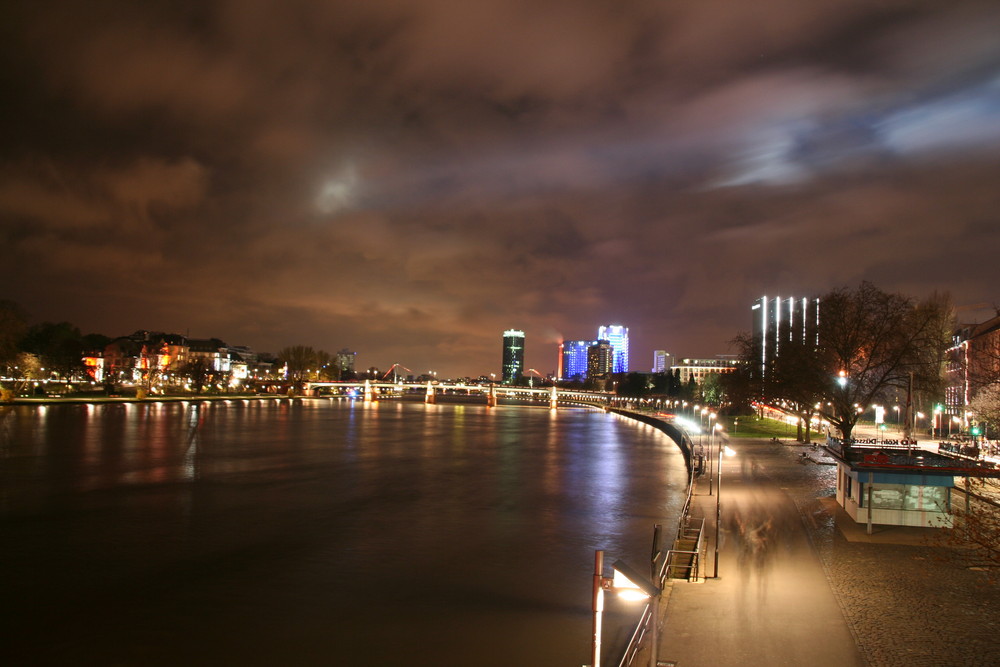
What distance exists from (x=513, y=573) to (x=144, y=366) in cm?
15078

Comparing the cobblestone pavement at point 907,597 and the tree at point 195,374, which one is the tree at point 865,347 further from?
the tree at point 195,374

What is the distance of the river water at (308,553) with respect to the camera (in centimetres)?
1559

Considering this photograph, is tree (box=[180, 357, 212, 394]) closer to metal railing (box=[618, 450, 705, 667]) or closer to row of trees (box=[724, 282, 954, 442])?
row of trees (box=[724, 282, 954, 442])

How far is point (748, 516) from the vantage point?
21.2 meters

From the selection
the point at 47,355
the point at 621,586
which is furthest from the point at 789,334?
the point at 47,355

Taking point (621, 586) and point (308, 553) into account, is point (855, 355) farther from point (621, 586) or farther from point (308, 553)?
point (621, 586)

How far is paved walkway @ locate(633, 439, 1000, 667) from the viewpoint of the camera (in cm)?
1085

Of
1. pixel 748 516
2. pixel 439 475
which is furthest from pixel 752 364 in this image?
pixel 748 516

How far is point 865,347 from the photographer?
4109cm

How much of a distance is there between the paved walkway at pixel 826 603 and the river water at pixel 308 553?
9.17 ft

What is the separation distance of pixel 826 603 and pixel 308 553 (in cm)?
1612

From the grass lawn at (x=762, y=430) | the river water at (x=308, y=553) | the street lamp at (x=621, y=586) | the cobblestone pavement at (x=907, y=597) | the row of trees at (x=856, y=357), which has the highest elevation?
the row of trees at (x=856, y=357)

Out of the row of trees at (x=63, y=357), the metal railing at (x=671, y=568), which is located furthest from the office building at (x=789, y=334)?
the row of trees at (x=63, y=357)

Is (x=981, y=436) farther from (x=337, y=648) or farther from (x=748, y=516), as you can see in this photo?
(x=337, y=648)
